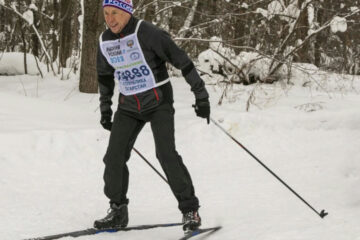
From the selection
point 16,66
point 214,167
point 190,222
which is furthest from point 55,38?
point 190,222

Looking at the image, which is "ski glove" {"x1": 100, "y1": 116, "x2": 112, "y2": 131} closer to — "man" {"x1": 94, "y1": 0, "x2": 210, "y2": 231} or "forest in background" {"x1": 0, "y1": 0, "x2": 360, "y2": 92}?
"man" {"x1": 94, "y1": 0, "x2": 210, "y2": 231}

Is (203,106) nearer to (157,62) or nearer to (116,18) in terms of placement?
(157,62)

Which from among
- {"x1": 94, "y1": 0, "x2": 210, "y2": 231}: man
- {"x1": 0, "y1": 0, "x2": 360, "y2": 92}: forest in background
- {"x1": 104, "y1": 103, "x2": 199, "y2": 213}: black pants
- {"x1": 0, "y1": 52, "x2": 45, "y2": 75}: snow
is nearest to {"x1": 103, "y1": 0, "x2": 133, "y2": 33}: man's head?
{"x1": 94, "y1": 0, "x2": 210, "y2": 231}: man

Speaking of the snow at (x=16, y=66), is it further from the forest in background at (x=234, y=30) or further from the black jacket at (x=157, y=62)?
the black jacket at (x=157, y=62)

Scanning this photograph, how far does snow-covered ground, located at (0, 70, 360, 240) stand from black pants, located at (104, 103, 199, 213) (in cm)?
37

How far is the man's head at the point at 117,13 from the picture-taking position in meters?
3.49

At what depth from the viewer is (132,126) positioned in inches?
148

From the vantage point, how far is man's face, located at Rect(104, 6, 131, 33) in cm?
350

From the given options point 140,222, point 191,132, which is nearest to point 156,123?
point 140,222

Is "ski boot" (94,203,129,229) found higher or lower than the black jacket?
lower

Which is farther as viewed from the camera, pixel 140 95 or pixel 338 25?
pixel 338 25

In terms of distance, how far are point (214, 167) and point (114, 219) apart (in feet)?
9.48

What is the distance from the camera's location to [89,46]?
9.16m

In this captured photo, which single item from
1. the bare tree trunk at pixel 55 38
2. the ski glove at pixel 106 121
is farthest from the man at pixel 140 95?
the bare tree trunk at pixel 55 38
